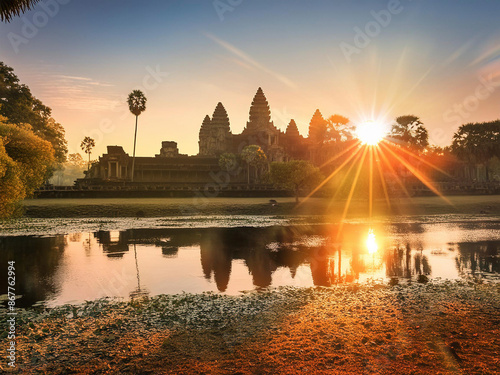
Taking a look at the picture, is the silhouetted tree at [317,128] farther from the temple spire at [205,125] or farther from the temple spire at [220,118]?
the temple spire at [205,125]

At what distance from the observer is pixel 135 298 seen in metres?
13.0

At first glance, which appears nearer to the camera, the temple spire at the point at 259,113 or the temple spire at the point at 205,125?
the temple spire at the point at 259,113

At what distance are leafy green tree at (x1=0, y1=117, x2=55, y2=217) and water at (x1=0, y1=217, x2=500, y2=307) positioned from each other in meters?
3.28

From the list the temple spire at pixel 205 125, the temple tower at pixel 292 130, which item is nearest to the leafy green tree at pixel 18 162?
the temple tower at pixel 292 130

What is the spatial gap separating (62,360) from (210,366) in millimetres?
3127

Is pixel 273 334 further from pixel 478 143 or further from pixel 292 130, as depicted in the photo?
pixel 292 130

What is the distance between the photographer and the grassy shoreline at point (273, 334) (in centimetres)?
768

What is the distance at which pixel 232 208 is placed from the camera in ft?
167

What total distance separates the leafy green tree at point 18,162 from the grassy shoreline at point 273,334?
36.3 ft

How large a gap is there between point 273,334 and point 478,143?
9524 cm

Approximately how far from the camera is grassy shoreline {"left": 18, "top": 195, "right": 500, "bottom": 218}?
46.3 meters

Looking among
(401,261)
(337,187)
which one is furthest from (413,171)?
(401,261)

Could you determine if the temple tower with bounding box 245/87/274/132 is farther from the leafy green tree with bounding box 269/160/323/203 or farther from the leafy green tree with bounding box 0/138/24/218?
the leafy green tree with bounding box 0/138/24/218

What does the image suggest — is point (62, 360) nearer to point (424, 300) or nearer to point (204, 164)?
point (424, 300)
